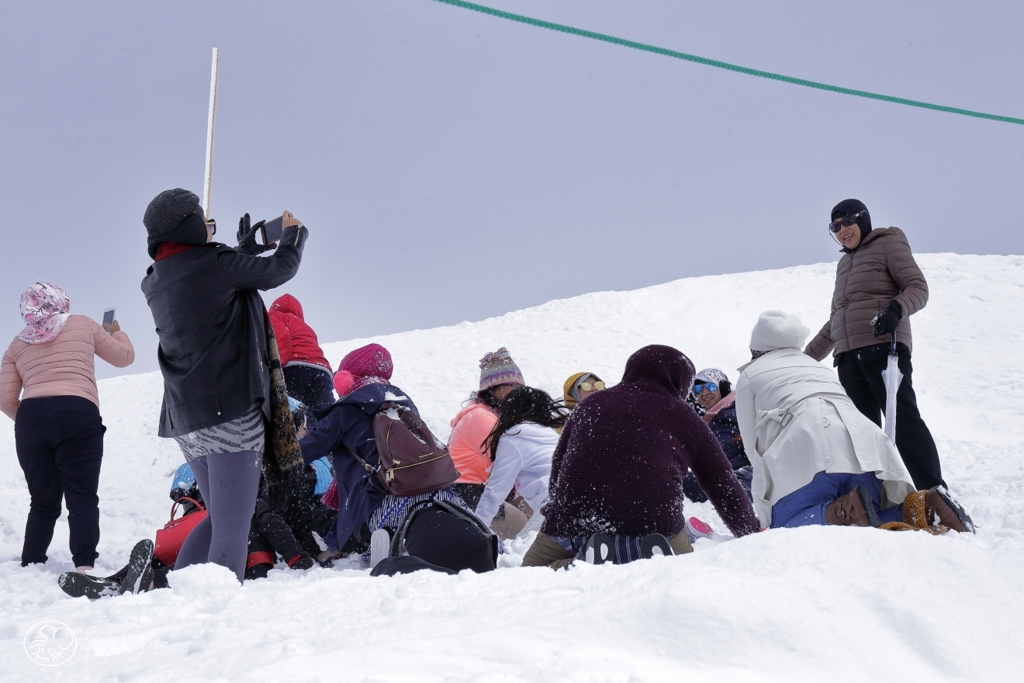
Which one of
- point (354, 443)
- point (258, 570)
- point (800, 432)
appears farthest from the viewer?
point (354, 443)

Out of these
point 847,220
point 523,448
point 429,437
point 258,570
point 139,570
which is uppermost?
point 847,220

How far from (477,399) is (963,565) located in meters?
3.88

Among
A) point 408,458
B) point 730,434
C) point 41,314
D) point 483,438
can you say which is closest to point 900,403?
point 730,434

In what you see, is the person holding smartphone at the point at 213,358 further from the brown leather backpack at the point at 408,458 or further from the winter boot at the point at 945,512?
the winter boot at the point at 945,512

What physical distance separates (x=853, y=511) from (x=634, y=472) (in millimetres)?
1191

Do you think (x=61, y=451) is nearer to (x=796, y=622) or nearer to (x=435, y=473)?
(x=435, y=473)

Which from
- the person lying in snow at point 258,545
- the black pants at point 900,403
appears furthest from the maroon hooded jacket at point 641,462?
the black pants at point 900,403

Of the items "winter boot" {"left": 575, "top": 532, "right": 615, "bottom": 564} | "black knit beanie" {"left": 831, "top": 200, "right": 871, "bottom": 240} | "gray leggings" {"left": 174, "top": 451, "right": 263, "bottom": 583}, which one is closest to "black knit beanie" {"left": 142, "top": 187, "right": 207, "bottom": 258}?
"gray leggings" {"left": 174, "top": 451, "right": 263, "bottom": 583}

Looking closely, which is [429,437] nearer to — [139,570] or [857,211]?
[139,570]

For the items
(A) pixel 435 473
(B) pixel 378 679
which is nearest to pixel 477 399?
(A) pixel 435 473

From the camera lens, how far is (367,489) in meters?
4.25

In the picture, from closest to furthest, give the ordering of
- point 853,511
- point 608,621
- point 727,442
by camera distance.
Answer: point 608,621, point 853,511, point 727,442

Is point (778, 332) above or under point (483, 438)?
above

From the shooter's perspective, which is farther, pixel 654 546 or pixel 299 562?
pixel 299 562
